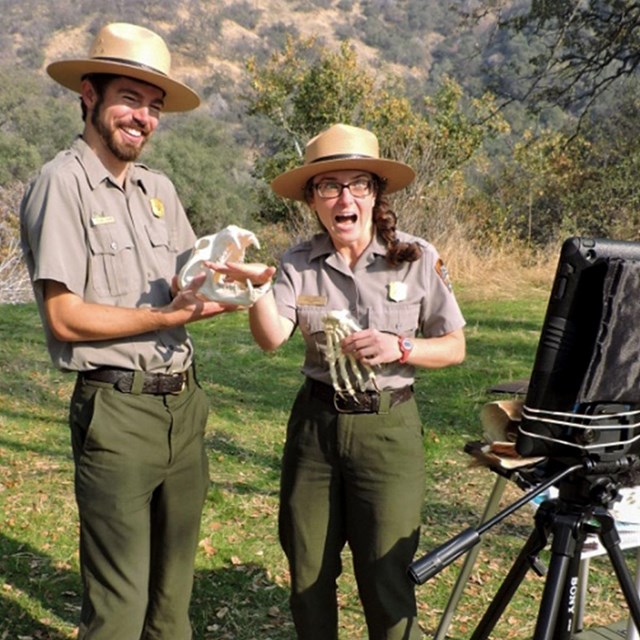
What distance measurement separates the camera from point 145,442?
102 inches

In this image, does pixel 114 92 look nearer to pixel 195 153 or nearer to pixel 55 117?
pixel 195 153

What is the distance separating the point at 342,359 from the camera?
8.18 feet

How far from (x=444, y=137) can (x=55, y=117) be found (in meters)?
26.5

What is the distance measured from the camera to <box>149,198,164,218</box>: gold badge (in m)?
2.66

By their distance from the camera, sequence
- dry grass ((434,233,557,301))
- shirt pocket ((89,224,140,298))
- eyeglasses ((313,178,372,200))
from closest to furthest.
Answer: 1. shirt pocket ((89,224,140,298))
2. eyeglasses ((313,178,372,200))
3. dry grass ((434,233,557,301))

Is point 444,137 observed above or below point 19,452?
above

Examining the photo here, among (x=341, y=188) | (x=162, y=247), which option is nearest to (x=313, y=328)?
(x=341, y=188)

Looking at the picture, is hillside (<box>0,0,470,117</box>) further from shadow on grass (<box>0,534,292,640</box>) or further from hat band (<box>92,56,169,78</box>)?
hat band (<box>92,56,169,78</box>)

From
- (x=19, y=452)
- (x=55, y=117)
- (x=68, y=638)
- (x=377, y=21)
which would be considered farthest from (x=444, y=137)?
(x=377, y=21)

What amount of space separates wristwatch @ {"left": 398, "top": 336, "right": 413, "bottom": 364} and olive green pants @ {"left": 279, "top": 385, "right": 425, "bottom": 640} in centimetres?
20

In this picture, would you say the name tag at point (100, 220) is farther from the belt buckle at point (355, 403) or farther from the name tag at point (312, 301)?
the belt buckle at point (355, 403)

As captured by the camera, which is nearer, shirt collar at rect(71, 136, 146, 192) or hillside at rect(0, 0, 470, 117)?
shirt collar at rect(71, 136, 146, 192)

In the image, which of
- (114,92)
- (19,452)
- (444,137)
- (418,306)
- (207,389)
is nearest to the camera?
(114,92)

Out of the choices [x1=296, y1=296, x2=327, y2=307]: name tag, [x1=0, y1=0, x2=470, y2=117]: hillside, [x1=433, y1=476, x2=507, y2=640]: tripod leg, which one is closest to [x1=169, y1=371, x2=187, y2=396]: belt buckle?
[x1=296, y1=296, x2=327, y2=307]: name tag
